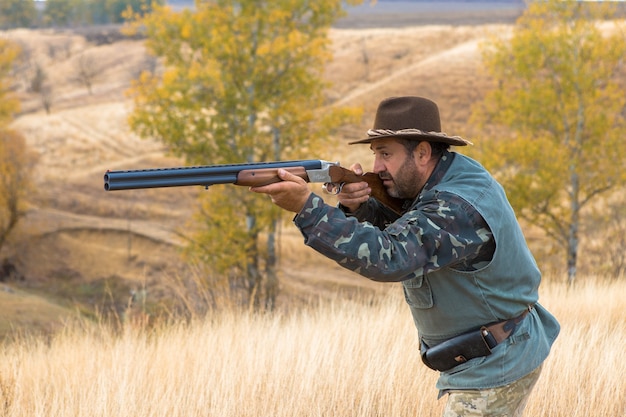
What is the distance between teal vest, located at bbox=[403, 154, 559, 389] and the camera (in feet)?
8.87

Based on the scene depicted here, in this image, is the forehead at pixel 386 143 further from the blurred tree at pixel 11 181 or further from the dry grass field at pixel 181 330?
the blurred tree at pixel 11 181

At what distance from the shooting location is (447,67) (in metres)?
57.9

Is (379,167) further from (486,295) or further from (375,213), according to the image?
(486,295)

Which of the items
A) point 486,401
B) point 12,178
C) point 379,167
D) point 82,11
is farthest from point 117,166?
point 82,11

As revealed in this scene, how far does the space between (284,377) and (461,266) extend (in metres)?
2.07

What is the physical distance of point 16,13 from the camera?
339 ft

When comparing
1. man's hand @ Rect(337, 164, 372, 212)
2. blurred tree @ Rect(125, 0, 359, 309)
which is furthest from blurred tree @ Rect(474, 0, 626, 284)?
man's hand @ Rect(337, 164, 372, 212)

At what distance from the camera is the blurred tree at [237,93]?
19.1 metres

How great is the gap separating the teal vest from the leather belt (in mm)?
21

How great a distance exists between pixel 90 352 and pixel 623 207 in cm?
2006

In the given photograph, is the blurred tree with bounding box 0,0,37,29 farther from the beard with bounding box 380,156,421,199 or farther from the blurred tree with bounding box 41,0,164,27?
the beard with bounding box 380,156,421,199

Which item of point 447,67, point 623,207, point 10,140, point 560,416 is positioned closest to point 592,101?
point 623,207

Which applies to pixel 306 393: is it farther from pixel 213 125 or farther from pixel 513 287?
pixel 213 125

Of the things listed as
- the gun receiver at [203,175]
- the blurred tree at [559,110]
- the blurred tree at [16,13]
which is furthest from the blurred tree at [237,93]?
the blurred tree at [16,13]
